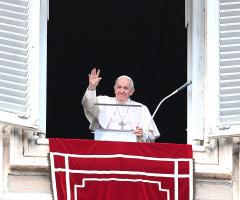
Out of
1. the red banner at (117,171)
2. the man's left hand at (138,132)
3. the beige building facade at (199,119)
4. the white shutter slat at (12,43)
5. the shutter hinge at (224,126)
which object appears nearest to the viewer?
the red banner at (117,171)

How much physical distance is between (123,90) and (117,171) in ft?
4.38

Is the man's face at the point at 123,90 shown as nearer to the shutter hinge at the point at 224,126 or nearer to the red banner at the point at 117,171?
the red banner at the point at 117,171

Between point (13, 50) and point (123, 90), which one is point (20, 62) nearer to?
point (13, 50)

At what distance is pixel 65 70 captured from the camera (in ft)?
55.4

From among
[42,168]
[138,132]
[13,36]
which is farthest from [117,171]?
[13,36]

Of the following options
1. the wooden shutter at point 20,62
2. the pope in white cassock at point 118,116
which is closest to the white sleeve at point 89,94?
the pope in white cassock at point 118,116

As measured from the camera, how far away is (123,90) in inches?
572

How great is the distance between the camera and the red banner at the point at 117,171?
1334cm

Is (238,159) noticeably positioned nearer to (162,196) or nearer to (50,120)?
(162,196)

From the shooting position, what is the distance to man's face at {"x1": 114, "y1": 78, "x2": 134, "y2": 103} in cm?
1452

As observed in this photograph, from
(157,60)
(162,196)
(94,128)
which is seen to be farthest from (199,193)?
(157,60)

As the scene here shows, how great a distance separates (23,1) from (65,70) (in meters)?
3.10

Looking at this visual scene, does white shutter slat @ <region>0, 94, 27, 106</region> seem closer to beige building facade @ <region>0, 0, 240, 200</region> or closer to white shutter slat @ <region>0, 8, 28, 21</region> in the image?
beige building facade @ <region>0, 0, 240, 200</region>

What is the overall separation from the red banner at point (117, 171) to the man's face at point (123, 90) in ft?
3.60
